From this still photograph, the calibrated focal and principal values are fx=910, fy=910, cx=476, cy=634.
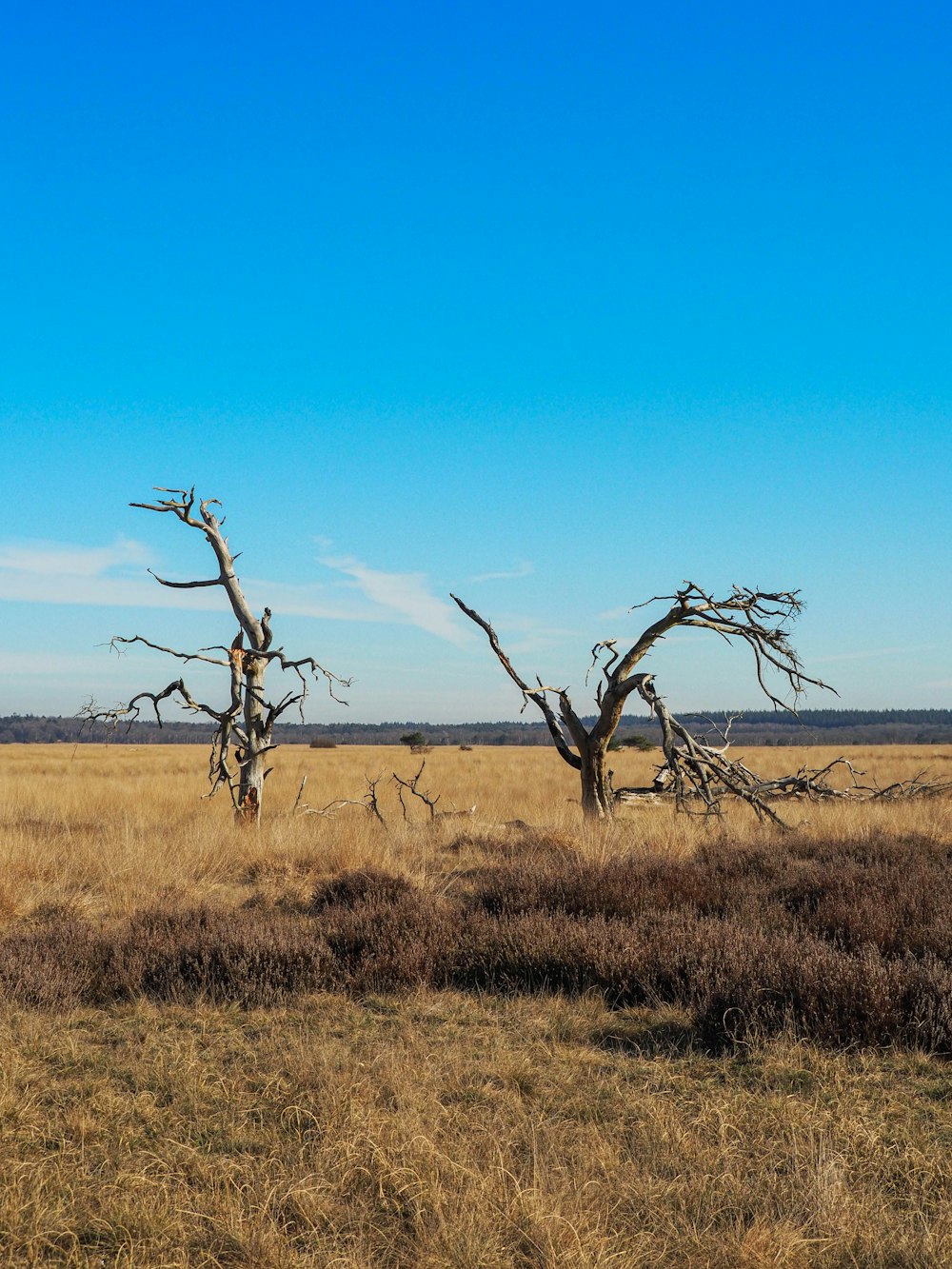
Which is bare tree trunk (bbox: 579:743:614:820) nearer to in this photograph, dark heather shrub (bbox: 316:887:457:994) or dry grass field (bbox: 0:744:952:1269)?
Answer: dry grass field (bbox: 0:744:952:1269)

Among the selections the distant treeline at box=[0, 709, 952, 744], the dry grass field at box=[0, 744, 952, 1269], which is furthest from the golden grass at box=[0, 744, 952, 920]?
the distant treeline at box=[0, 709, 952, 744]

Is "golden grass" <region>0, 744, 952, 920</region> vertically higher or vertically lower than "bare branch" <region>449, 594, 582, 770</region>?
lower

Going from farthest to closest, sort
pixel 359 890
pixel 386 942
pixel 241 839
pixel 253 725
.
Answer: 1. pixel 253 725
2. pixel 241 839
3. pixel 359 890
4. pixel 386 942

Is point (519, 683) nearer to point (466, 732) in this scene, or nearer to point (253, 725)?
point (253, 725)

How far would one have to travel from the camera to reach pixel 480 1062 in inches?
181

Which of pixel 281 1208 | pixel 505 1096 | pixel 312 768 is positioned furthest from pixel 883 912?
pixel 312 768

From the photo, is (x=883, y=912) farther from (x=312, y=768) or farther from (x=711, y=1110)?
(x=312, y=768)

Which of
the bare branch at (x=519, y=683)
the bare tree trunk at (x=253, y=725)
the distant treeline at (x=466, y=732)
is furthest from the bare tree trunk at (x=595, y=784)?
the distant treeline at (x=466, y=732)

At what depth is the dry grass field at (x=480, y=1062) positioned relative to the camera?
3.08 m

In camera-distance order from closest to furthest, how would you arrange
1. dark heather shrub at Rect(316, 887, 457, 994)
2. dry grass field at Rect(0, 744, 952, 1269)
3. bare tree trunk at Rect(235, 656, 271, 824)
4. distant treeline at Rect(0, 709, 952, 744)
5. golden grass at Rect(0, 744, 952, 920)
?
dry grass field at Rect(0, 744, 952, 1269) < dark heather shrub at Rect(316, 887, 457, 994) < golden grass at Rect(0, 744, 952, 920) < bare tree trunk at Rect(235, 656, 271, 824) < distant treeline at Rect(0, 709, 952, 744)

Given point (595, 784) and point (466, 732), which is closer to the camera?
point (595, 784)

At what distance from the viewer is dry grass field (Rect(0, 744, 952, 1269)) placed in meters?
3.08


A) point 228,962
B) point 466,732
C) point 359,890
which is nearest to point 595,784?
point 359,890

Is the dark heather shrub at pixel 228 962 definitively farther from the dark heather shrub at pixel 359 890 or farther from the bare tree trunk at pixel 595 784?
the bare tree trunk at pixel 595 784
